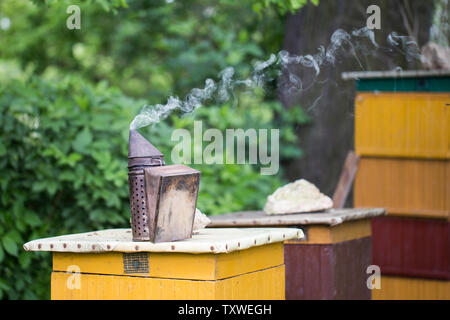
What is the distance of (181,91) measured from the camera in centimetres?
836

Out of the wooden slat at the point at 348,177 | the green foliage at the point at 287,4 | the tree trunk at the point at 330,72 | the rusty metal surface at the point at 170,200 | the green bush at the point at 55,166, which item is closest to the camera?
the rusty metal surface at the point at 170,200

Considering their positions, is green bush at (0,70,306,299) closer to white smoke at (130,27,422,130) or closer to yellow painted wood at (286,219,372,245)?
white smoke at (130,27,422,130)

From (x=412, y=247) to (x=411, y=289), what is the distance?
1.09 ft

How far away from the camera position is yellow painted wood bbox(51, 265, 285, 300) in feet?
9.07

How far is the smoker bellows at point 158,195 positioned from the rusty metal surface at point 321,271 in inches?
53.4

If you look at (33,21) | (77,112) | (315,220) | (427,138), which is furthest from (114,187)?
(33,21)

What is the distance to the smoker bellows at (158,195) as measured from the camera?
2.83 meters

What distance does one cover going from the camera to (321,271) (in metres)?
4.10

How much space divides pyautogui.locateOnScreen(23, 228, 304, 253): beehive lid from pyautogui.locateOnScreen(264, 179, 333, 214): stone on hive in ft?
3.29

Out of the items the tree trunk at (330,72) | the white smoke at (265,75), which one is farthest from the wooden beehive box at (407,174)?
the tree trunk at (330,72)

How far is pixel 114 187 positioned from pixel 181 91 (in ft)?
11.0

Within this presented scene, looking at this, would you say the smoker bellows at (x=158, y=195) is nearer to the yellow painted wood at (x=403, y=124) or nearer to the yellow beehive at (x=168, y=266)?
the yellow beehive at (x=168, y=266)
